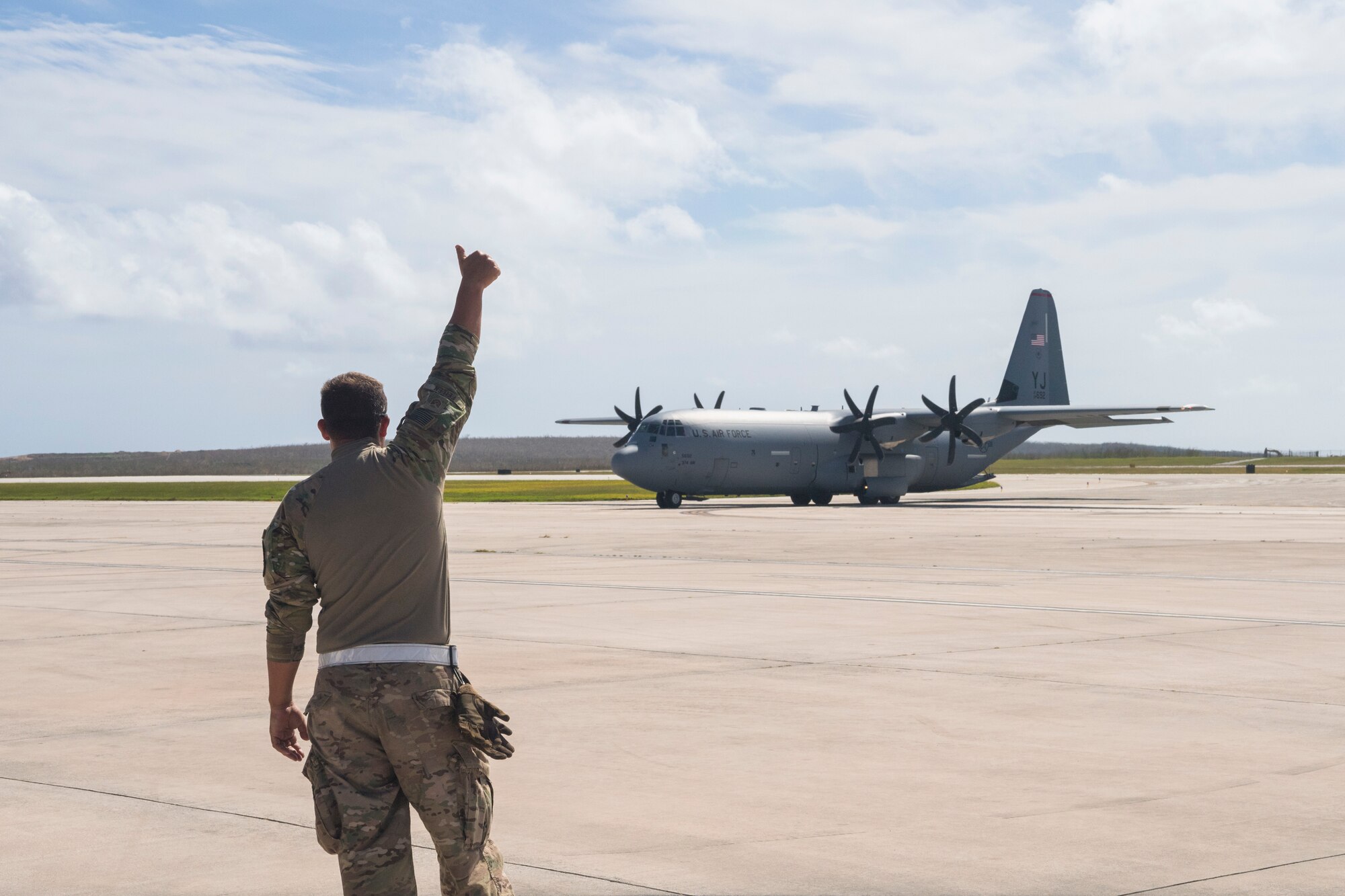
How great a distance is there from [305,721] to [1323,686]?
811 centimetres

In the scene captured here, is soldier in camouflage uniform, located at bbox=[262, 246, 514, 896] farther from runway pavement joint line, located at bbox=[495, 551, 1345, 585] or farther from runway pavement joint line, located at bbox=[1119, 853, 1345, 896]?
runway pavement joint line, located at bbox=[495, 551, 1345, 585]

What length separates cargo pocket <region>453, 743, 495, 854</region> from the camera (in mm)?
4430

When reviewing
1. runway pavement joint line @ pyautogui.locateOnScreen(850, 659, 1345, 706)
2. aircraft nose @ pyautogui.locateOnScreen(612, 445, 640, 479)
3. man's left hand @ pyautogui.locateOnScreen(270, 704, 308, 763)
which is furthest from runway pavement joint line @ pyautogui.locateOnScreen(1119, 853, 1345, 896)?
aircraft nose @ pyautogui.locateOnScreen(612, 445, 640, 479)

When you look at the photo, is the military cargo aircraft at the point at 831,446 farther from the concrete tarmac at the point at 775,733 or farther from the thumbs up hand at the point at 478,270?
the thumbs up hand at the point at 478,270

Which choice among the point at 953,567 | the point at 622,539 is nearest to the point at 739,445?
the point at 622,539

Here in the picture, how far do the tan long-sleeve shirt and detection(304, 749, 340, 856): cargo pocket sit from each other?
1.27 ft

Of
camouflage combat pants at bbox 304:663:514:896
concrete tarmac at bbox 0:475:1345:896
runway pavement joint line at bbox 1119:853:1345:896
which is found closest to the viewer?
camouflage combat pants at bbox 304:663:514:896

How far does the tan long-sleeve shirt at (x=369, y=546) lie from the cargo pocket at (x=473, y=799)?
409 mm

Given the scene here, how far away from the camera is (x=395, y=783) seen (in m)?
4.55

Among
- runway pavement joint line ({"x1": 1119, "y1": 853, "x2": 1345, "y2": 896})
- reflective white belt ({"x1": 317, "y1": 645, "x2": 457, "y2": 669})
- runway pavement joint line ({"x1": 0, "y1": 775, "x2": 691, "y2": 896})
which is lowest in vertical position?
runway pavement joint line ({"x1": 0, "y1": 775, "x2": 691, "y2": 896})

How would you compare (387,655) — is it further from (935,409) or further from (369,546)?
(935,409)

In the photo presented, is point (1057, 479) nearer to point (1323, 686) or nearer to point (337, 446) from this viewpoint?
point (1323, 686)

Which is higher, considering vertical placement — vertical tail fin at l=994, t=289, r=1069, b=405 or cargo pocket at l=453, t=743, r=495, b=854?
vertical tail fin at l=994, t=289, r=1069, b=405

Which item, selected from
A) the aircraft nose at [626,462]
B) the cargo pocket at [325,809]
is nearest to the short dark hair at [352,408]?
the cargo pocket at [325,809]
